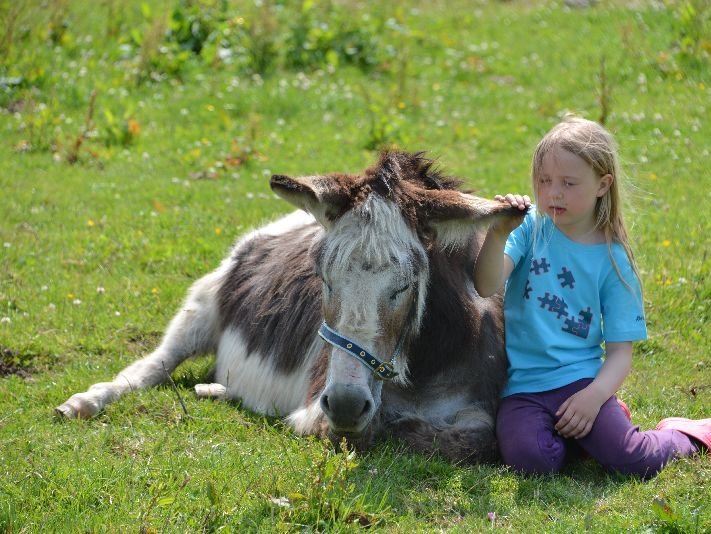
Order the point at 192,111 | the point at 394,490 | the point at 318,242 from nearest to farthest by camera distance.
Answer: the point at 394,490
the point at 318,242
the point at 192,111

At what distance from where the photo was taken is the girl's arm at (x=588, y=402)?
4.41 m

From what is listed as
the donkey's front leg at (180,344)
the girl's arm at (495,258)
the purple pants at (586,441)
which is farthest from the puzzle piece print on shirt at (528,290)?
the donkey's front leg at (180,344)

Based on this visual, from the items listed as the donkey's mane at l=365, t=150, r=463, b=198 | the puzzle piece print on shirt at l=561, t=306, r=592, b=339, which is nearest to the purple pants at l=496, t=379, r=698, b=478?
the puzzle piece print on shirt at l=561, t=306, r=592, b=339

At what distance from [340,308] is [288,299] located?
1589 mm

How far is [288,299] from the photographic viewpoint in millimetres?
5738

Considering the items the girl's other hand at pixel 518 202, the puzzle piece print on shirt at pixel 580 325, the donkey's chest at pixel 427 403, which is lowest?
the donkey's chest at pixel 427 403

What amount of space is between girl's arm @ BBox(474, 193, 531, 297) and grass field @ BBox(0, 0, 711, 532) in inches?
33.3

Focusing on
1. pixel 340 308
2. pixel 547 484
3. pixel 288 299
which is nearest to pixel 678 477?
pixel 547 484

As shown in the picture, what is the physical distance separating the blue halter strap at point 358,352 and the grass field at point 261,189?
1.37 feet

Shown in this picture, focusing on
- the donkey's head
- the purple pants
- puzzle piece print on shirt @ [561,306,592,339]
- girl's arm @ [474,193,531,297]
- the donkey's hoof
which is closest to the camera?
the donkey's head

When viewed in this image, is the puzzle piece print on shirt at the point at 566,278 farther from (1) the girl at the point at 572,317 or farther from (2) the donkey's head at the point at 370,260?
(2) the donkey's head at the point at 370,260

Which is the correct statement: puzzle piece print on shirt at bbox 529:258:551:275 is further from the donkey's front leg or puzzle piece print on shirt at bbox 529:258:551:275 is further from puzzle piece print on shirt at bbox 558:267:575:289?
the donkey's front leg

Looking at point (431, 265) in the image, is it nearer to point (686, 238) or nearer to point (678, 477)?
point (678, 477)

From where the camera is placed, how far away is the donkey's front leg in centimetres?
577
